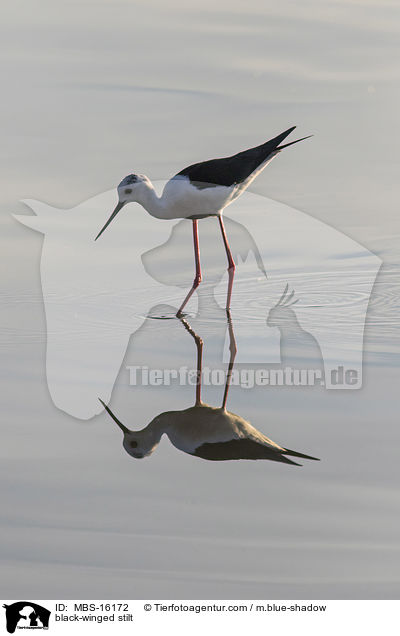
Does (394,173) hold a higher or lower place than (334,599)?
higher

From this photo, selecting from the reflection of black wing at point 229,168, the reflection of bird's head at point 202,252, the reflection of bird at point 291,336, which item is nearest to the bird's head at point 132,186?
the reflection of black wing at point 229,168

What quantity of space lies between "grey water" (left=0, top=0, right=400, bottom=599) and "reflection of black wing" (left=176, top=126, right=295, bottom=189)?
702 mm

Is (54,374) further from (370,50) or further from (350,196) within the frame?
(370,50)

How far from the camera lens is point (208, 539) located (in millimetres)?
4355

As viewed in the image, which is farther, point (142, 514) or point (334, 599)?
point (142, 514)

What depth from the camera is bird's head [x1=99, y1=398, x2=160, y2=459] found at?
5160 millimetres

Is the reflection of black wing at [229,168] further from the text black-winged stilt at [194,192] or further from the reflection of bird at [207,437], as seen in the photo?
the reflection of bird at [207,437]

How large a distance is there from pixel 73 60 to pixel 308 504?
8.46 m

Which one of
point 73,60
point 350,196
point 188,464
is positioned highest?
point 73,60

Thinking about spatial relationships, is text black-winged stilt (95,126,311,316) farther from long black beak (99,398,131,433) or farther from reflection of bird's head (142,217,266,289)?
long black beak (99,398,131,433)

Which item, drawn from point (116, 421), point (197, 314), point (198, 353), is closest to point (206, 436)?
point (116, 421)

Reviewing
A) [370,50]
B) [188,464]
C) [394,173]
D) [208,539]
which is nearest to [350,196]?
[394,173]

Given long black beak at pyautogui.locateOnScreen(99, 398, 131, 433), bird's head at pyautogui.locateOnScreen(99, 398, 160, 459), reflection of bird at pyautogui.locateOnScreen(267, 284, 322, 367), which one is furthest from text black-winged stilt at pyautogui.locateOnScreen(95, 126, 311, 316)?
bird's head at pyautogui.locateOnScreen(99, 398, 160, 459)
